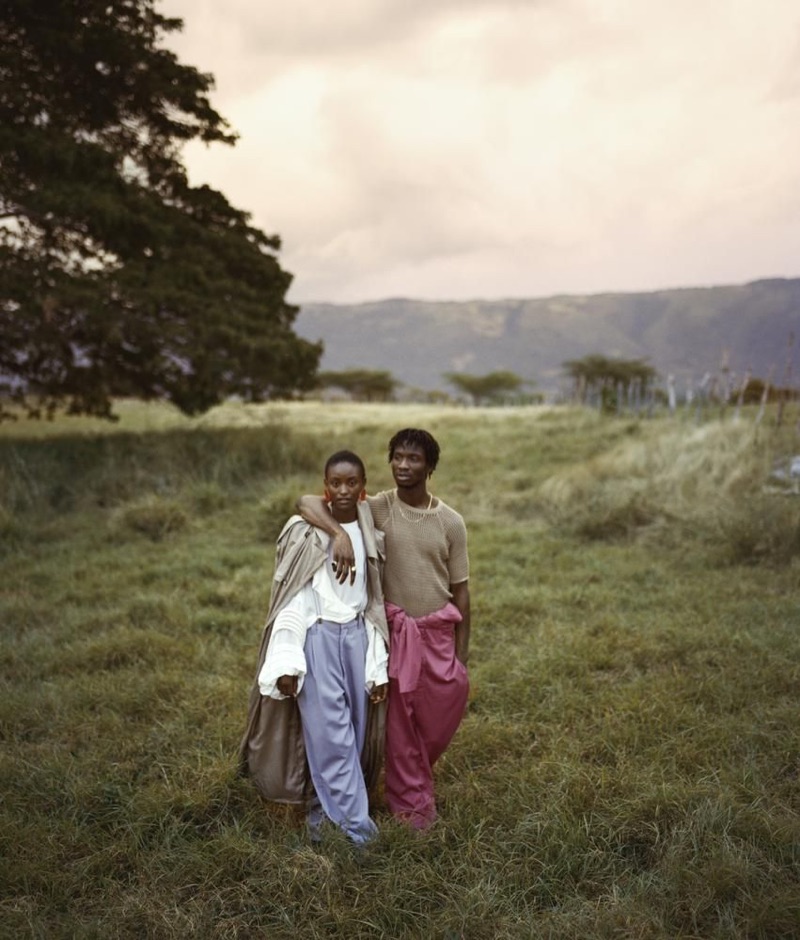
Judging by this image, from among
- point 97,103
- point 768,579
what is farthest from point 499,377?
point 768,579

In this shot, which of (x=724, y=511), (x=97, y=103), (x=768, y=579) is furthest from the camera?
(x=97, y=103)

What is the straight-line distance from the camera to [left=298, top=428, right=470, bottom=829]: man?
304 cm

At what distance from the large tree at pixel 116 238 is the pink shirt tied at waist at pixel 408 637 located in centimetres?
899

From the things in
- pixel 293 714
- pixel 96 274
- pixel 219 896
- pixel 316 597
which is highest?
pixel 96 274

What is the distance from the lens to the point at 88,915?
2521mm

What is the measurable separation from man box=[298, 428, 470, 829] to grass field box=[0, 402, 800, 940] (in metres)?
0.23

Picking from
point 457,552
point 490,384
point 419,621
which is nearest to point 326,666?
point 419,621

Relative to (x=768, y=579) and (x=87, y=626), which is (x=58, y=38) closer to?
(x=87, y=626)

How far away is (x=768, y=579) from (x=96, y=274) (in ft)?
33.5

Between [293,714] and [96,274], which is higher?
[96,274]

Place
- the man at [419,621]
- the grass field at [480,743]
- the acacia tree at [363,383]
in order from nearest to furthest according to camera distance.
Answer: the grass field at [480,743] → the man at [419,621] → the acacia tree at [363,383]

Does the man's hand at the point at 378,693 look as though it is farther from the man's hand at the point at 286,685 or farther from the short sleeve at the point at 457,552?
the short sleeve at the point at 457,552

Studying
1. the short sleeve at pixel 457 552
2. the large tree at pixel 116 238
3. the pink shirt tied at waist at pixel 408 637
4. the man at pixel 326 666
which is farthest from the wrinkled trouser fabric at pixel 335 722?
the large tree at pixel 116 238

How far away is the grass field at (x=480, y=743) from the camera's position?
2557 mm
